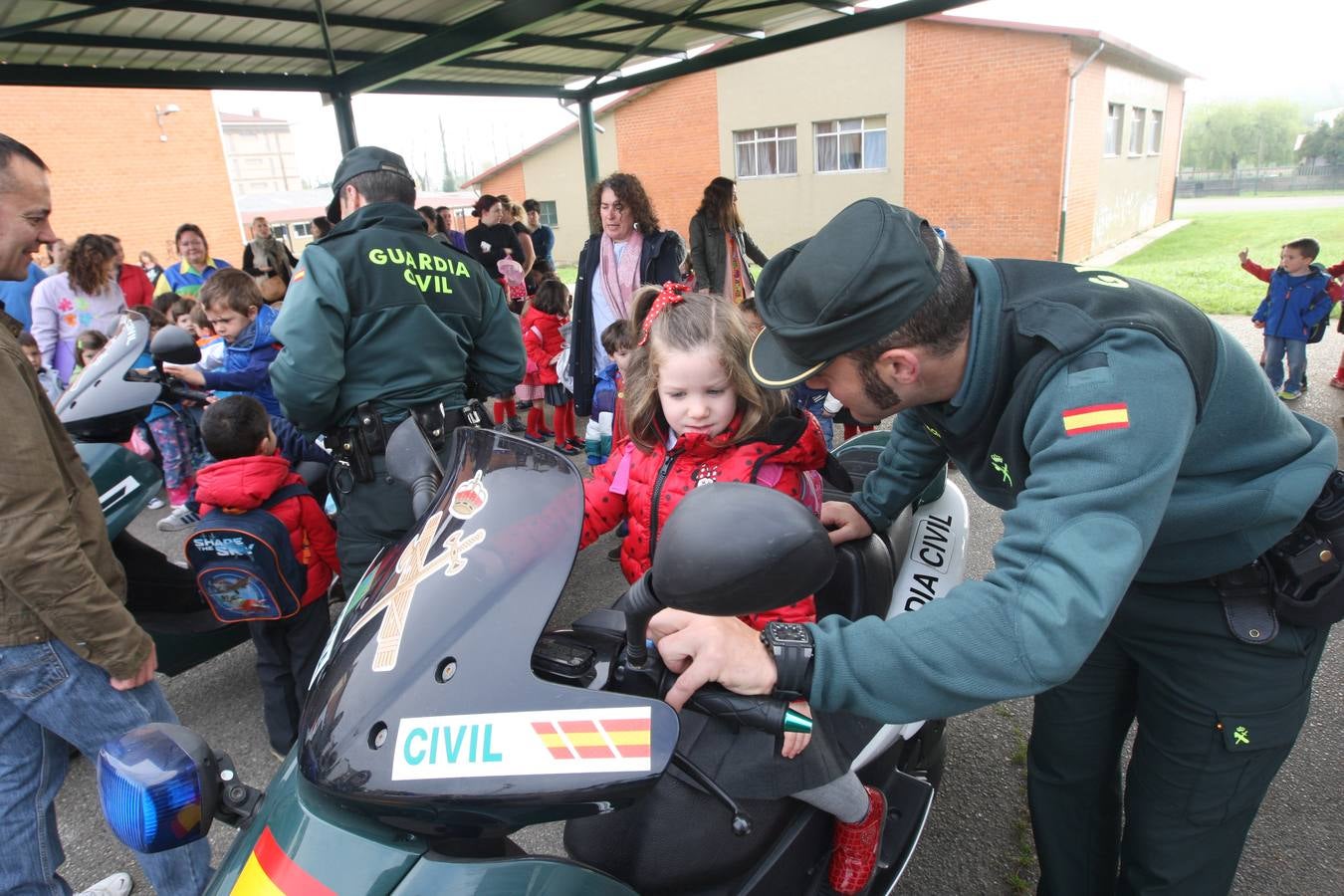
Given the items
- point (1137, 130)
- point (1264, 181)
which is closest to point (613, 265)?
point (1137, 130)

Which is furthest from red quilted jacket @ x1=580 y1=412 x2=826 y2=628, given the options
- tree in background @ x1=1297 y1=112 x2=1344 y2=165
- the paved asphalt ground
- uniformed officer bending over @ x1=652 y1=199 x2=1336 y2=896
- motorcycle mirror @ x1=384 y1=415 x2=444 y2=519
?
tree in background @ x1=1297 y1=112 x2=1344 y2=165

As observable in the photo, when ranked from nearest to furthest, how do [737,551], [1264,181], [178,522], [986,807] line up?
[737,551] → [986,807] → [178,522] → [1264,181]

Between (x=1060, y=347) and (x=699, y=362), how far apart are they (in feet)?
3.36

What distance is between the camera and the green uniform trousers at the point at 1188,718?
1.58 metres

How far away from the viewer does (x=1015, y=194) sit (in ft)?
62.2

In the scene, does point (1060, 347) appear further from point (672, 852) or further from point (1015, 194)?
point (1015, 194)

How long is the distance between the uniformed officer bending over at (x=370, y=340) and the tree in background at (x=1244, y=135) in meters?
70.0

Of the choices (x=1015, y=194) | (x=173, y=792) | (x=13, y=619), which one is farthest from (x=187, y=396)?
(x=1015, y=194)

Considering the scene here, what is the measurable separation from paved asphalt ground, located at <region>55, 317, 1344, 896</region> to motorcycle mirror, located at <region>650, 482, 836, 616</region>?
5.71 feet

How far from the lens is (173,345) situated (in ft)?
9.05

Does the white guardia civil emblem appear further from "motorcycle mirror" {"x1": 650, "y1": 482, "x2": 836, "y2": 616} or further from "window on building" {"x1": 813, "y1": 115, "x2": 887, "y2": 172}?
"window on building" {"x1": 813, "y1": 115, "x2": 887, "y2": 172}

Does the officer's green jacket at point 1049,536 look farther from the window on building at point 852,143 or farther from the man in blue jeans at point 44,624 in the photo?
the window on building at point 852,143

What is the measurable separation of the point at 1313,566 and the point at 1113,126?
967 inches

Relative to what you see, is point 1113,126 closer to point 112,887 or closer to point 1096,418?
point 1096,418
